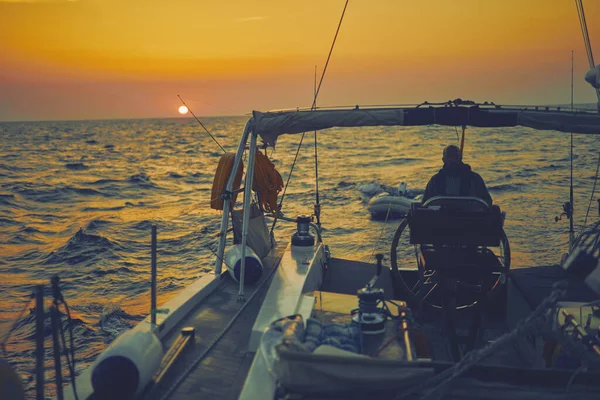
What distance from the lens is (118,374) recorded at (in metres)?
5.14

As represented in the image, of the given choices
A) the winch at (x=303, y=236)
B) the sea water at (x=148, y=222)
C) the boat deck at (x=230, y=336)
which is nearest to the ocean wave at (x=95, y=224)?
the sea water at (x=148, y=222)

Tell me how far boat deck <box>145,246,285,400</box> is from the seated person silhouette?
8.48ft

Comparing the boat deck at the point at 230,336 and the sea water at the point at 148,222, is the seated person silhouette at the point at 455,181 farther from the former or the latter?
the sea water at the point at 148,222

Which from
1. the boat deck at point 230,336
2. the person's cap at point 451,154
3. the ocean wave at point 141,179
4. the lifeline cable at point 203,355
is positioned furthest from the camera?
the ocean wave at point 141,179

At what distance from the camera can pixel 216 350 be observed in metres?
6.44

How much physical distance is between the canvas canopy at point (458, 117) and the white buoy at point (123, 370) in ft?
11.8

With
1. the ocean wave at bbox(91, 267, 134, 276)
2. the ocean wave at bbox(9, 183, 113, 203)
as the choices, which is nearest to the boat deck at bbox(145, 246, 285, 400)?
the ocean wave at bbox(91, 267, 134, 276)

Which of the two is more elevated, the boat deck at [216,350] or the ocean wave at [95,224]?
the boat deck at [216,350]

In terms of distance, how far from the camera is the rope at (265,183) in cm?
953

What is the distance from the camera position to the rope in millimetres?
9531

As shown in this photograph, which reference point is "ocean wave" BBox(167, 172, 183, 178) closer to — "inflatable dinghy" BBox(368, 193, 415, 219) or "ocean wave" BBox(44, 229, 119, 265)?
"ocean wave" BBox(44, 229, 119, 265)

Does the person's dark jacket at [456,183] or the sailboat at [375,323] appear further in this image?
the person's dark jacket at [456,183]

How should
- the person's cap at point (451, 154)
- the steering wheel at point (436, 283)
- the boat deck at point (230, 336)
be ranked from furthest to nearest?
the person's cap at point (451, 154)
the steering wheel at point (436, 283)
the boat deck at point (230, 336)

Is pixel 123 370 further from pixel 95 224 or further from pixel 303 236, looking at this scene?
pixel 95 224
